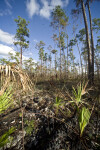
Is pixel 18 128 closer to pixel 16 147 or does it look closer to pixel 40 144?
pixel 16 147

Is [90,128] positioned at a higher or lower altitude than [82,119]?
lower

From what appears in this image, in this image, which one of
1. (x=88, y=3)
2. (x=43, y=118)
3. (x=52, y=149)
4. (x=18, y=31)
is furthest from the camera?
(x=18, y=31)

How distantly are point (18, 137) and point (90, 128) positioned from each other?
137 centimetres

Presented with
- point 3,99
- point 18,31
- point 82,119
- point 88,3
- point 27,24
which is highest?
point 27,24

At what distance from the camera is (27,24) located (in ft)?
34.3

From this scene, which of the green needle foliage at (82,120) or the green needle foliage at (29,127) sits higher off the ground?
the green needle foliage at (82,120)

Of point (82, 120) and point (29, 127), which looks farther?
point (29, 127)

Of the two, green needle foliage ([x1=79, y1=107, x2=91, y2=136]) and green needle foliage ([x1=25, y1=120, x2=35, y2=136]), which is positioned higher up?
green needle foliage ([x1=79, y1=107, x2=91, y2=136])

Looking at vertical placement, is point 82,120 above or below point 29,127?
above

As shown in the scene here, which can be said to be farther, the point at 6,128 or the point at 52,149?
the point at 6,128

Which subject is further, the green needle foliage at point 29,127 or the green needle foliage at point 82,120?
the green needle foliage at point 29,127

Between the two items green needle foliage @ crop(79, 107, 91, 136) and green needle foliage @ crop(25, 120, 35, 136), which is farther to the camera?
green needle foliage @ crop(25, 120, 35, 136)

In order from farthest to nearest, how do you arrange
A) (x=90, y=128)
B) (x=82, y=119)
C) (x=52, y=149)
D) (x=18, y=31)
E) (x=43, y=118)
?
(x=18, y=31) < (x=43, y=118) < (x=90, y=128) < (x=82, y=119) < (x=52, y=149)

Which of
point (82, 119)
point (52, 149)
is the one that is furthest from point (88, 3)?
point (52, 149)
